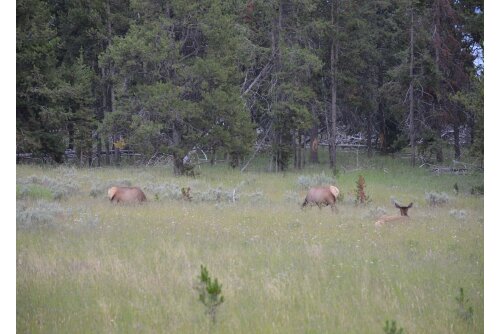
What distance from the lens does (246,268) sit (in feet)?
19.0

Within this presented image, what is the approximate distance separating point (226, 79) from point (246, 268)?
51.1 feet

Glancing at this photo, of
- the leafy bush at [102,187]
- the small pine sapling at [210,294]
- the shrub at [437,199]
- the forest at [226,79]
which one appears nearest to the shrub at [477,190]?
the shrub at [437,199]

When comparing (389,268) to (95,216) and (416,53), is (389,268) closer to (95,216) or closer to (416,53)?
(95,216)

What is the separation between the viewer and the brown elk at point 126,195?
11.0m

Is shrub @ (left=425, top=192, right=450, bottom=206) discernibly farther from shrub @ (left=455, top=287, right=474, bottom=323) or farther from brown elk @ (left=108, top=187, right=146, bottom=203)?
shrub @ (left=455, top=287, right=474, bottom=323)

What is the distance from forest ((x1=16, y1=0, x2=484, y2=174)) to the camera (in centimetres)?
1945

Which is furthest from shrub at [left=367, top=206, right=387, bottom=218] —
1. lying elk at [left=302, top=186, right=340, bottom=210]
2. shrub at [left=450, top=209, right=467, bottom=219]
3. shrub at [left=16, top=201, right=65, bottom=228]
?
shrub at [left=16, top=201, right=65, bottom=228]

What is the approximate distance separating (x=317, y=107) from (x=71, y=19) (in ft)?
39.3

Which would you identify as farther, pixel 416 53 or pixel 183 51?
pixel 416 53

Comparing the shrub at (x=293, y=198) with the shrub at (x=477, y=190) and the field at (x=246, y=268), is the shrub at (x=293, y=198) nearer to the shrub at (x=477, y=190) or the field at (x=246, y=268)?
the field at (x=246, y=268)

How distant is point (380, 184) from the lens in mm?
16938

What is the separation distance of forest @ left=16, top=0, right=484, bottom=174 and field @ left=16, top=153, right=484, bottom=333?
6.79m

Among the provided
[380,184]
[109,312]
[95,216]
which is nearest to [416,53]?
[380,184]

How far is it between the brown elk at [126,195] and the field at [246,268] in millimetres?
328
